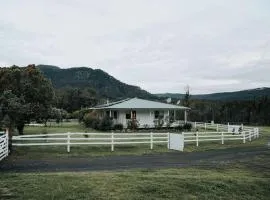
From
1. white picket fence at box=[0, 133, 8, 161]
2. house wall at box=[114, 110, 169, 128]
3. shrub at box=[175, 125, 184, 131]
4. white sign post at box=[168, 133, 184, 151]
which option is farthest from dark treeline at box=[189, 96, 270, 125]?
white picket fence at box=[0, 133, 8, 161]

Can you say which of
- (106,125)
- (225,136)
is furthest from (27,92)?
(225,136)

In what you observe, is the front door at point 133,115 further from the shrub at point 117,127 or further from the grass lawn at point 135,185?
the grass lawn at point 135,185

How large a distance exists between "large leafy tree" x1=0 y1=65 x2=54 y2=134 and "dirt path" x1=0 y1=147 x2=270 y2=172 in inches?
474

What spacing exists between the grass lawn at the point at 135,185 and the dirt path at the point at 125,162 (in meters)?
2.12

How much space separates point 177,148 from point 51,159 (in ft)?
31.7

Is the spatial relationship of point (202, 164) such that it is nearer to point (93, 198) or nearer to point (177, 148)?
point (177, 148)

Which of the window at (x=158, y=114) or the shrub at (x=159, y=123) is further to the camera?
the window at (x=158, y=114)

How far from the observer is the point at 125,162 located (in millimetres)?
22953

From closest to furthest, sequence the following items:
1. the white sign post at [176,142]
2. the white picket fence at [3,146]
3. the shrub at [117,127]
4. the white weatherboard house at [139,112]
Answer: the white picket fence at [3,146] < the white sign post at [176,142] < the shrub at [117,127] < the white weatherboard house at [139,112]

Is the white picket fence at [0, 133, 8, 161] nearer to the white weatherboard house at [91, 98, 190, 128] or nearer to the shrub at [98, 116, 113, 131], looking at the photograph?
the shrub at [98, 116, 113, 131]

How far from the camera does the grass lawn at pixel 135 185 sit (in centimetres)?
1448

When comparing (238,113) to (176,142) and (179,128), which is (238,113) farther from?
(176,142)

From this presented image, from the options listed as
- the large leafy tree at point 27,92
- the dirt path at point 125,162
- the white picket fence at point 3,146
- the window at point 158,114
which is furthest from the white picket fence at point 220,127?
the white picket fence at point 3,146

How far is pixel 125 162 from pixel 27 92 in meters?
17.8
